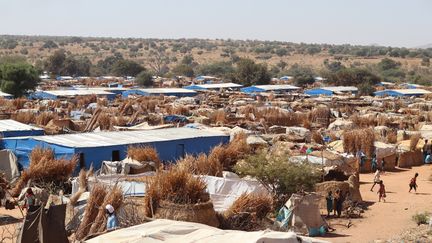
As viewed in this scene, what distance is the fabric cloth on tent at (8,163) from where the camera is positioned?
18.8 meters

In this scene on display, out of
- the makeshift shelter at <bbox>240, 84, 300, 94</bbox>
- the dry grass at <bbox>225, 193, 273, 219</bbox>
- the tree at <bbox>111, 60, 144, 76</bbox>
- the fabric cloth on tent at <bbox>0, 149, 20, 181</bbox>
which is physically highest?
the dry grass at <bbox>225, 193, 273, 219</bbox>

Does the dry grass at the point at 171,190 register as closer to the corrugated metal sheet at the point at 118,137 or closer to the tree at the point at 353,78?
the corrugated metal sheet at the point at 118,137

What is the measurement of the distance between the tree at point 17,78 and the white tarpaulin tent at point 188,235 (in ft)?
137

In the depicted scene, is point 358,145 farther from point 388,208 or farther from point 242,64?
point 242,64

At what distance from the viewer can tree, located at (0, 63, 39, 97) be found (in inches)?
1902

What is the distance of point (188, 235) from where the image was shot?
8492mm

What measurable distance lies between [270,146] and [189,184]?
45.2ft

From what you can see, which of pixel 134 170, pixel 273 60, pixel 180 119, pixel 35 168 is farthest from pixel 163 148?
pixel 273 60

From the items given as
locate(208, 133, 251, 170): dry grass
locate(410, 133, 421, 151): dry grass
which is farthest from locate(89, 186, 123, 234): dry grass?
locate(410, 133, 421, 151): dry grass

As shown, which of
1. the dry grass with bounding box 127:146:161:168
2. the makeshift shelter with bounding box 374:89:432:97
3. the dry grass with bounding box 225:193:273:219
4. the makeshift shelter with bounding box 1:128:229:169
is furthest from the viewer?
the makeshift shelter with bounding box 374:89:432:97

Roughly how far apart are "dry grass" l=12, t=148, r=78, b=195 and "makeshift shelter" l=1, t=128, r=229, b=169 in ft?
4.88

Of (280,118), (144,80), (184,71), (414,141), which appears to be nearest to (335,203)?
(414,141)

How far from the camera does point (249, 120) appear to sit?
1431 inches

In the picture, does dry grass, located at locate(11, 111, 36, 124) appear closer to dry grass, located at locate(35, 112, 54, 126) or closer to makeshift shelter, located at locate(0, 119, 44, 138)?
dry grass, located at locate(35, 112, 54, 126)
